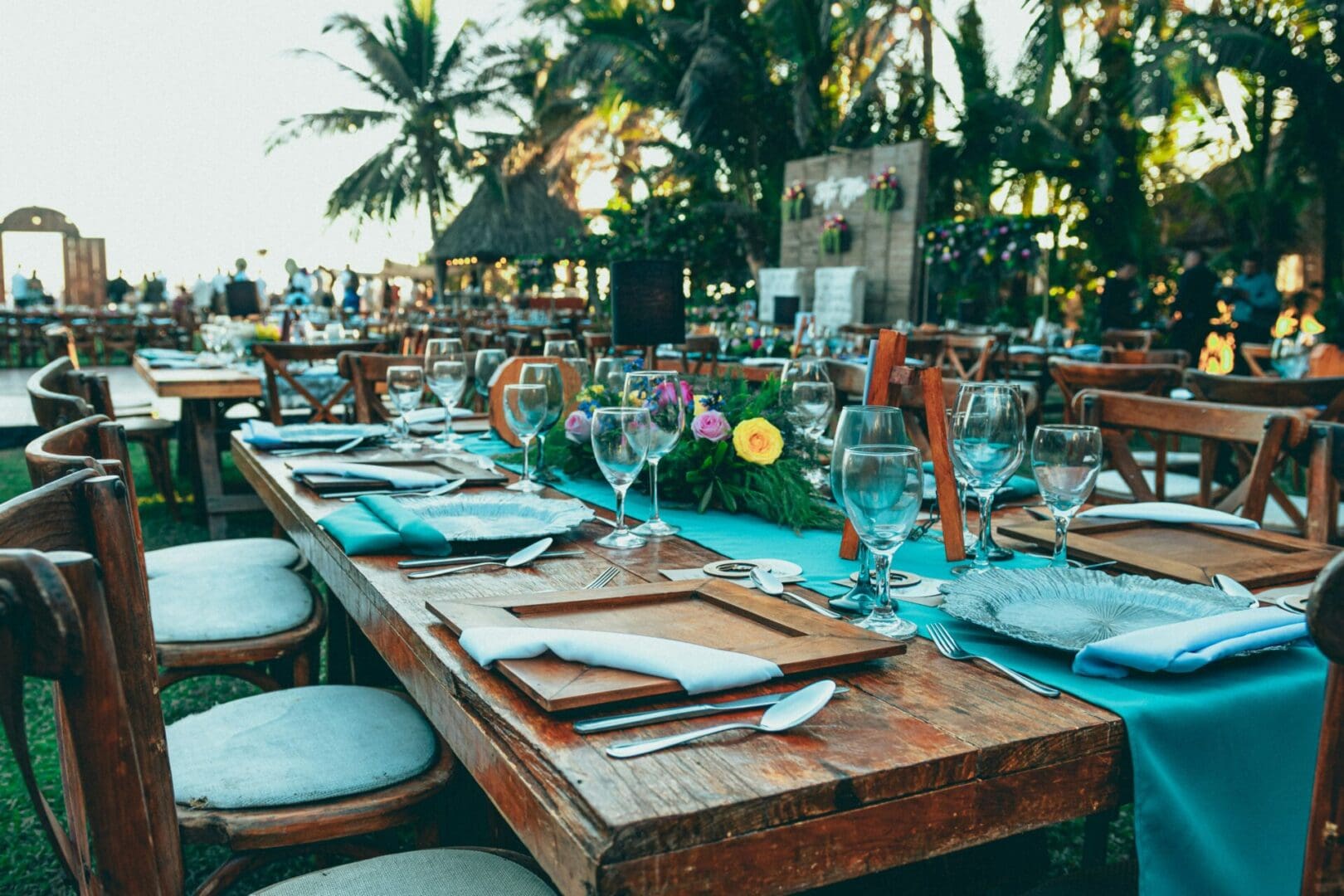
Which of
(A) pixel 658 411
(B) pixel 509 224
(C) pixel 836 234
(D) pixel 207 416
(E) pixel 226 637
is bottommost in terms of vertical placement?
(E) pixel 226 637

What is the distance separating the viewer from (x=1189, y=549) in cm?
143

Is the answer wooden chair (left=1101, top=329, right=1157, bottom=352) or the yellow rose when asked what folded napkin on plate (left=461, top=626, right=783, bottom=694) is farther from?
wooden chair (left=1101, top=329, right=1157, bottom=352)

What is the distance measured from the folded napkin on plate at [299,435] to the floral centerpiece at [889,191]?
8661 mm

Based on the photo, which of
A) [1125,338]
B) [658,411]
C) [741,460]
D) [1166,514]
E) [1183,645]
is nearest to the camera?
[1183,645]

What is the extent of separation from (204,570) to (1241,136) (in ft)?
44.7

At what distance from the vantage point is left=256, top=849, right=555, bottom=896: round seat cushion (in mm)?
996

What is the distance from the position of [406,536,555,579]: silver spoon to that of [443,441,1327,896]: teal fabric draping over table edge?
574 millimetres

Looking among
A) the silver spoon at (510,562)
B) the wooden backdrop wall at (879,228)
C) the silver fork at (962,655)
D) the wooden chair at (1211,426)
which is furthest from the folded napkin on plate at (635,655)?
the wooden backdrop wall at (879,228)

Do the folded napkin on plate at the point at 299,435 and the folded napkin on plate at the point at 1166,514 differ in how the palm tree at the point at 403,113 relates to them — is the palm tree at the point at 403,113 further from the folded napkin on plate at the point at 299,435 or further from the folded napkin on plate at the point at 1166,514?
the folded napkin on plate at the point at 1166,514

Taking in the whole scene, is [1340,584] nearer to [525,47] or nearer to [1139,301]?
[1139,301]

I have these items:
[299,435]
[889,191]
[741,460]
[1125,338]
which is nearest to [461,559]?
[741,460]

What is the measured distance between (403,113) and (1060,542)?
21.4 meters

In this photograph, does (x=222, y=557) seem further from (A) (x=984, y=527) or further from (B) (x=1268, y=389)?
(B) (x=1268, y=389)

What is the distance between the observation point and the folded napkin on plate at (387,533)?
1305 mm
